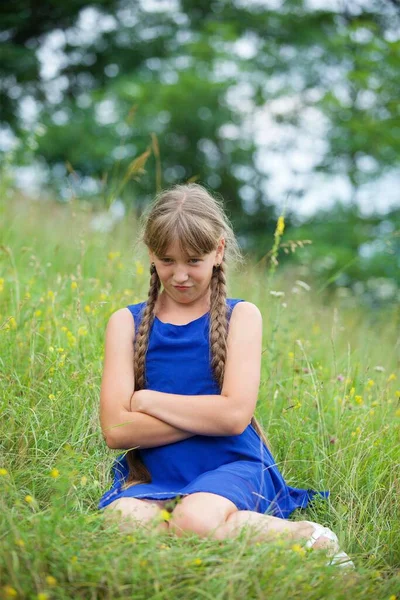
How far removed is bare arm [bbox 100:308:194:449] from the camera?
248 centimetres

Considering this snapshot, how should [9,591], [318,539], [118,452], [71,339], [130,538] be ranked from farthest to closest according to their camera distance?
[71,339], [118,452], [318,539], [130,538], [9,591]

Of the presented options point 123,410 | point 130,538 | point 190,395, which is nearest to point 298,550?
point 130,538

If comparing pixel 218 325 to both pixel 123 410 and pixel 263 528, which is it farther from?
pixel 263 528

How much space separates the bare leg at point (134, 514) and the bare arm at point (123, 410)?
199 mm

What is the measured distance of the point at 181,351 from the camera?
2.65 meters

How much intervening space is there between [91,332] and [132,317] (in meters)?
0.80

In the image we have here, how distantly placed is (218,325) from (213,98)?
890 cm

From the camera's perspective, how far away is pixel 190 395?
2.54 meters

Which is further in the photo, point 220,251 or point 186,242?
point 220,251

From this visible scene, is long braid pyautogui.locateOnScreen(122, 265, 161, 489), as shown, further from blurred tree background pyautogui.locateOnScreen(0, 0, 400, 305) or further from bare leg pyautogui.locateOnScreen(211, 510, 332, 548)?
blurred tree background pyautogui.locateOnScreen(0, 0, 400, 305)

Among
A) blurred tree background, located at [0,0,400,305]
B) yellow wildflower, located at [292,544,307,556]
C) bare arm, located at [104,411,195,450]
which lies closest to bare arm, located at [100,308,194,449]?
bare arm, located at [104,411,195,450]

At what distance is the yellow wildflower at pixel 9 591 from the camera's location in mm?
1754

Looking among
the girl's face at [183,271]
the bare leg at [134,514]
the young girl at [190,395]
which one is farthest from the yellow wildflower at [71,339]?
the bare leg at [134,514]

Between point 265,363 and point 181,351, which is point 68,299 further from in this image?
point 181,351
